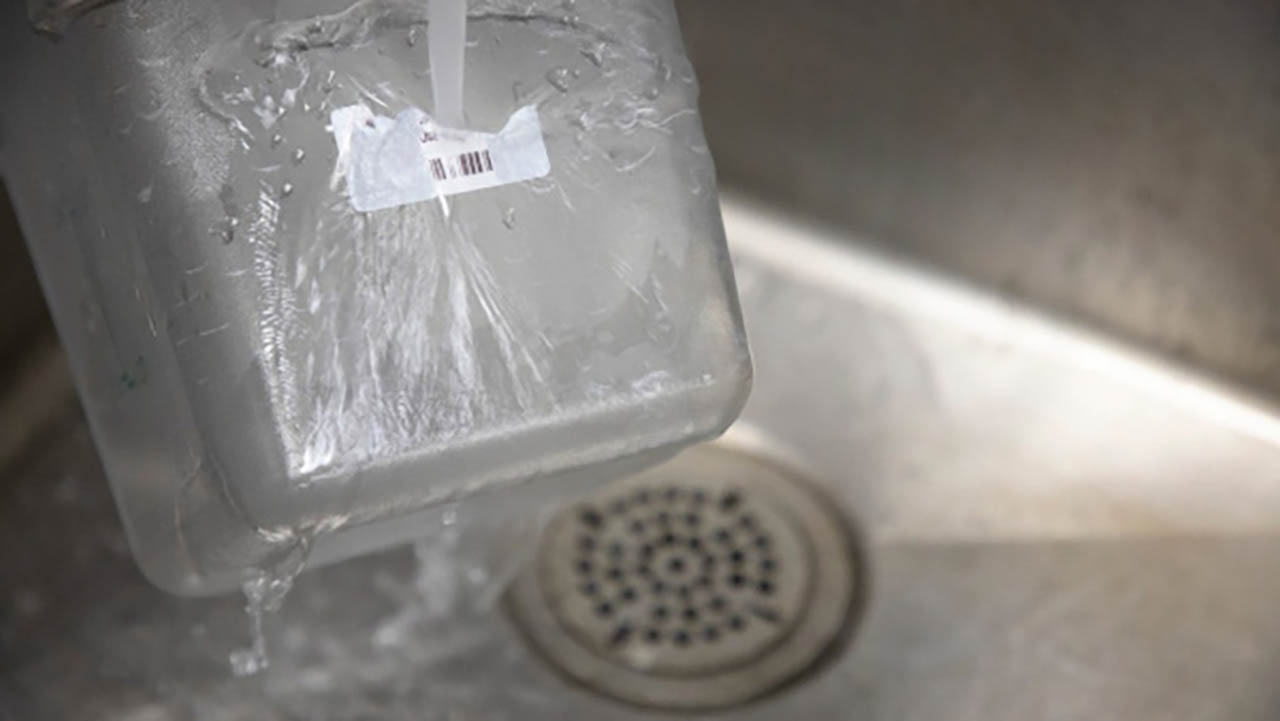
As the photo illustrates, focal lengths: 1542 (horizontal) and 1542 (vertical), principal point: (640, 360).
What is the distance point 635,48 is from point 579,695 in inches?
14.9

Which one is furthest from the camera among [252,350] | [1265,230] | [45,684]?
[1265,230]

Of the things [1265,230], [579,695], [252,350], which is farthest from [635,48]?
[1265,230]

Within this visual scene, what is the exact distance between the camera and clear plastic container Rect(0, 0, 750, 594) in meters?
0.53

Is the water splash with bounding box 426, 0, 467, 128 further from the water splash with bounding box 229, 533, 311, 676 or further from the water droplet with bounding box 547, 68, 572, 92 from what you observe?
the water splash with bounding box 229, 533, 311, 676

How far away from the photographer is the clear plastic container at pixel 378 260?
0.53m

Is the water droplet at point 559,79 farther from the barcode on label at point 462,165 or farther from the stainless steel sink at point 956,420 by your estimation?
the stainless steel sink at point 956,420

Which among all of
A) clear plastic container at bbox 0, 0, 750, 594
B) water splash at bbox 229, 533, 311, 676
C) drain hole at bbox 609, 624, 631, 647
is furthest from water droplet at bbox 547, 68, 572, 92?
drain hole at bbox 609, 624, 631, 647

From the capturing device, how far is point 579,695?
819mm

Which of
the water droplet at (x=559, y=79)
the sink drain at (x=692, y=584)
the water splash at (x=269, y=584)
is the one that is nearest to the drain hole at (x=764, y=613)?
the sink drain at (x=692, y=584)

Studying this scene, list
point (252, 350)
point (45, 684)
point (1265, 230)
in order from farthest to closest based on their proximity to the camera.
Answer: point (1265, 230) < point (45, 684) < point (252, 350)

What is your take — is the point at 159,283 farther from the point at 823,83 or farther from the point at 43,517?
the point at 823,83

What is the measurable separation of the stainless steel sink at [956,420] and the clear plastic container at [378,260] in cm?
25

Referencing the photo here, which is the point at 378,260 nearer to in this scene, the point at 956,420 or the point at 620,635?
the point at 620,635

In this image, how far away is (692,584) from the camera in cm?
87
